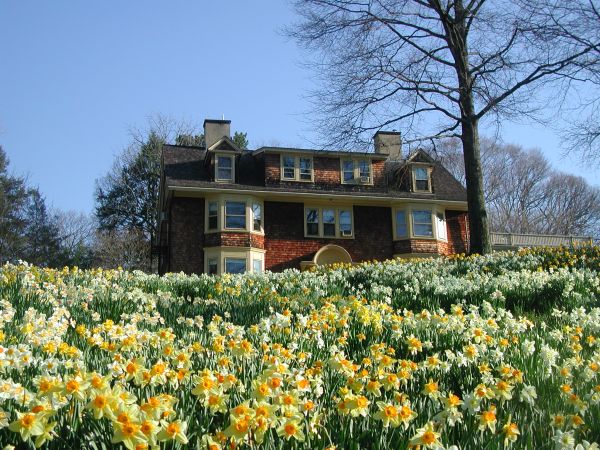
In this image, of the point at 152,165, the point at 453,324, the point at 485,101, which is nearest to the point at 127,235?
the point at 152,165

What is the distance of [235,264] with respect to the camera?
2523cm

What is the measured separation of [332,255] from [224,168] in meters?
6.26

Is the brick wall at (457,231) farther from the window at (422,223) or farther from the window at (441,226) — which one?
the window at (422,223)

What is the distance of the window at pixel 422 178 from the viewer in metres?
29.4

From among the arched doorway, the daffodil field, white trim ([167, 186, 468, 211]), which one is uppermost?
white trim ([167, 186, 468, 211])

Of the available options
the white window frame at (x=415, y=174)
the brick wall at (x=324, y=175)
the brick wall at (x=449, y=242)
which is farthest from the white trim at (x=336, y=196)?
the white window frame at (x=415, y=174)

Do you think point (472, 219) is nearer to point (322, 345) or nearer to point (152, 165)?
point (322, 345)

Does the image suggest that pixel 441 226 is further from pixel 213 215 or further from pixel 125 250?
pixel 125 250

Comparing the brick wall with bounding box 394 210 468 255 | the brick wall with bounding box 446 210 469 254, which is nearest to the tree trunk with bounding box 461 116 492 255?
the brick wall with bounding box 394 210 468 255

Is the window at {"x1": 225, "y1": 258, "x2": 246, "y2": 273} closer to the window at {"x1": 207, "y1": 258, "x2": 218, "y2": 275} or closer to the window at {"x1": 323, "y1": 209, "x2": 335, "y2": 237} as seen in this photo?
the window at {"x1": 207, "y1": 258, "x2": 218, "y2": 275}

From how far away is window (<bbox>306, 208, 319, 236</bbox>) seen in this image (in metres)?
27.3

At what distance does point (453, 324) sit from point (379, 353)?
132 centimetres

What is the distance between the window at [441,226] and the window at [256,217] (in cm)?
837

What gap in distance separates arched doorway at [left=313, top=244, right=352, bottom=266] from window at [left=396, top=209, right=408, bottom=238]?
2.77 m
